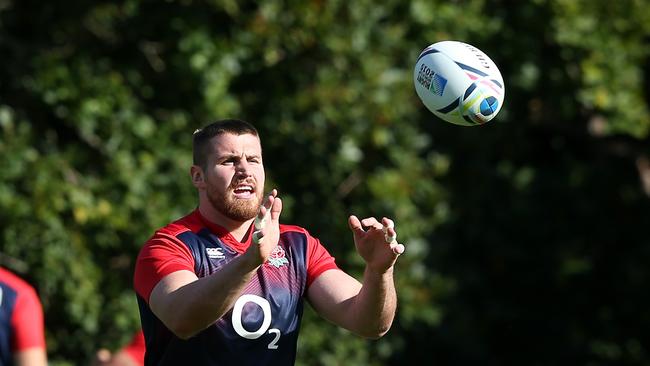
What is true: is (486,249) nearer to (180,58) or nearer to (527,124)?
(527,124)

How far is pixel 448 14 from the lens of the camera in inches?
439

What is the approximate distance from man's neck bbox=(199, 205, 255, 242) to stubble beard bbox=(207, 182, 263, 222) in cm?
4

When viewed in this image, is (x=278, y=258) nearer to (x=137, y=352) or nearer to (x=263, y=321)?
(x=263, y=321)

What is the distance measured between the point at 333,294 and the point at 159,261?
2.64ft

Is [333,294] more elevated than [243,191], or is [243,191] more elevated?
[243,191]

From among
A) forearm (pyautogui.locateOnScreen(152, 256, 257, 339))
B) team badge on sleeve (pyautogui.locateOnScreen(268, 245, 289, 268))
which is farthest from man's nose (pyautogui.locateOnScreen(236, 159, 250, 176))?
forearm (pyautogui.locateOnScreen(152, 256, 257, 339))

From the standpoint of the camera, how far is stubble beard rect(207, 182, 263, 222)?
5434mm

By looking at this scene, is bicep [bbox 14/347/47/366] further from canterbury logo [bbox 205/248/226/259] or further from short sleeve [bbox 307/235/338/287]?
short sleeve [bbox 307/235/338/287]

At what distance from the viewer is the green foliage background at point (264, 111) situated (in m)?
10.1

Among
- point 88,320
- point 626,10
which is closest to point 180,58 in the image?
point 88,320

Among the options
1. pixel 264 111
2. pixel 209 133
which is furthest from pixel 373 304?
pixel 264 111

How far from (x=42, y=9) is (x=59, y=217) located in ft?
6.15

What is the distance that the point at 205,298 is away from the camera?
4.86m

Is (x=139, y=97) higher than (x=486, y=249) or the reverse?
higher
